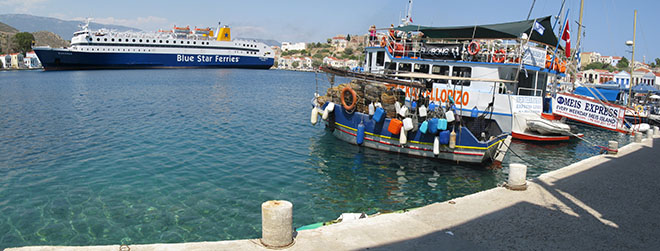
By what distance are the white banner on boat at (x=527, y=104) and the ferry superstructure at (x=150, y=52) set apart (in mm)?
93532

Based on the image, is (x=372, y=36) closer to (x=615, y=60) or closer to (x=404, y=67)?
(x=404, y=67)

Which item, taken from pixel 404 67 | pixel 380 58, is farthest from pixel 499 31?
pixel 380 58

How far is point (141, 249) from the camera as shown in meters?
A: 5.39

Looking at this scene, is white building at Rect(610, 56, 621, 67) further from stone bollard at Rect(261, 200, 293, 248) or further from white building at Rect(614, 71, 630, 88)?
stone bollard at Rect(261, 200, 293, 248)

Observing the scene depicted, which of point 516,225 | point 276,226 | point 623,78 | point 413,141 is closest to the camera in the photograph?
point 276,226

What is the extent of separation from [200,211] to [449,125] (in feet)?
28.2

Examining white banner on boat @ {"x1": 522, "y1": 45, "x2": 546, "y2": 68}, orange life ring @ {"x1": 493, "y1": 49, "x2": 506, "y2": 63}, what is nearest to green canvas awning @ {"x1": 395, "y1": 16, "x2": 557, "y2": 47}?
white banner on boat @ {"x1": 522, "y1": 45, "x2": 546, "y2": 68}

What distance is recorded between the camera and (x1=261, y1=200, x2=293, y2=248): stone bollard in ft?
17.8

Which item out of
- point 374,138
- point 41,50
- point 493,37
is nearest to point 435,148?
point 374,138

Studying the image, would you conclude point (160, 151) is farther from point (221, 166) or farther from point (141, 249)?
point (141, 249)

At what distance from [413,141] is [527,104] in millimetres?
7178

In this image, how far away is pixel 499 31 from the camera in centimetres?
1972

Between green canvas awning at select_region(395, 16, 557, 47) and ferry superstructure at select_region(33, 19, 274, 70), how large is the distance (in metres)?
88.3

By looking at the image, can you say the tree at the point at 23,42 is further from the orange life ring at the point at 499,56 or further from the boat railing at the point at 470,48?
the orange life ring at the point at 499,56
